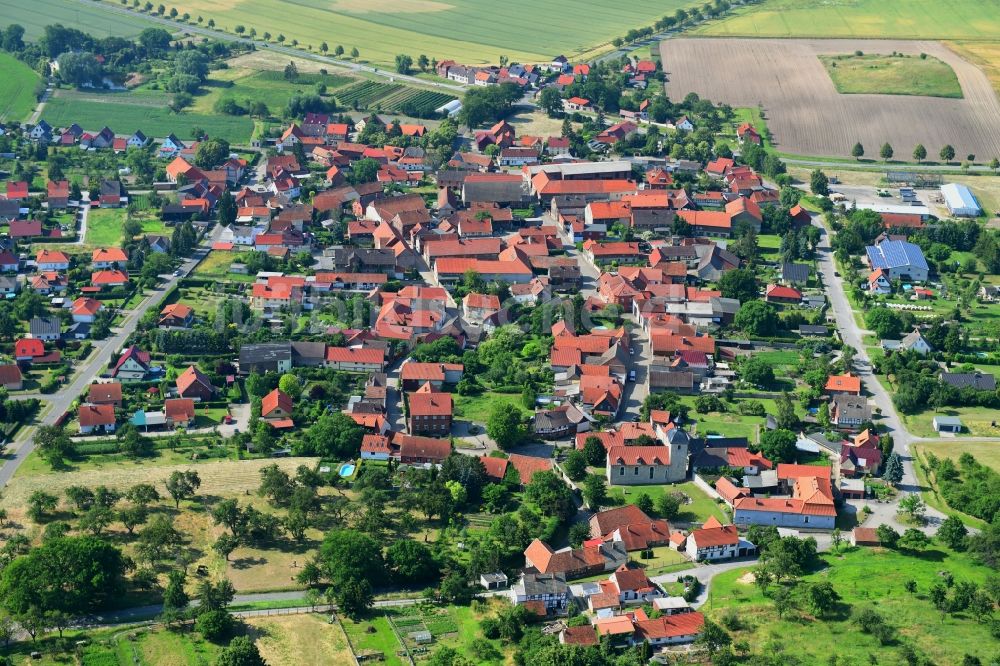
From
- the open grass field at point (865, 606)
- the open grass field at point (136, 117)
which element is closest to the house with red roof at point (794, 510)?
the open grass field at point (865, 606)

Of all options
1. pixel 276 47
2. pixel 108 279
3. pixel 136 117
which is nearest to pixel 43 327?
pixel 108 279

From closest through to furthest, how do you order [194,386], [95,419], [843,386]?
1. [95,419]
2. [194,386]
3. [843,386]

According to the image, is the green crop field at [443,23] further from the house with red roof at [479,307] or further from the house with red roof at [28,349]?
the house with red roof at [28,349]

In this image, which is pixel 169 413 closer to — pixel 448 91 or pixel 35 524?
pixel 35 524

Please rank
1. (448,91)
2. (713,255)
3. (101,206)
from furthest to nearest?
1. (448,91)
2. (101,206)
3. (713,255)

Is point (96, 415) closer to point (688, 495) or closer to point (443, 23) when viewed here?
point (688, 495)

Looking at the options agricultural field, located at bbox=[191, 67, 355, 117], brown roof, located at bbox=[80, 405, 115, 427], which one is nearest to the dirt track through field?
agricultural field, located at bbox=[191, 67, 355, 117]

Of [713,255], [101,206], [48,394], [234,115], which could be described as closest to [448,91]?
[234,115]
